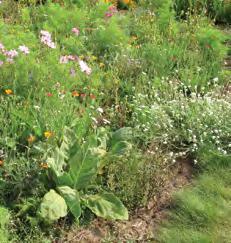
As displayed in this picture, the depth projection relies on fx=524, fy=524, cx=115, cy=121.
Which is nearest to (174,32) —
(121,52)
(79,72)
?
(121,52)

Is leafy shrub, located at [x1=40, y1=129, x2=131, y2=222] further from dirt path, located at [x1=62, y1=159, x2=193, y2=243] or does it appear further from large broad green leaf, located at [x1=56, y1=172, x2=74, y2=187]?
dirt path, located at [x1=62, y1=159, x2=193, y2=243]

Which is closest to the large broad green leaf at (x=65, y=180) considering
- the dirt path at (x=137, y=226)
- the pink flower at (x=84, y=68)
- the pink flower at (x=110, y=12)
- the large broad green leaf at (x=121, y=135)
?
the dirt path at (x=137, y=226)

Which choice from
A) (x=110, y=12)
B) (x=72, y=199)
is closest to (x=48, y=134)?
(x=72, y=199)

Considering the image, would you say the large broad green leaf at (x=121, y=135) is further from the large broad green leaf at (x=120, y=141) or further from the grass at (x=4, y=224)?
the grass at (x=4, y=224)

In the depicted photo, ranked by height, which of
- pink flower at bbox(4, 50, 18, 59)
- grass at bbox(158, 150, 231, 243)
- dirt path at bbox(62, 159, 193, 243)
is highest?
pink flower at bbox(4, 50, 18, 59)

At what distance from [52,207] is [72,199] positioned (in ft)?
0.58

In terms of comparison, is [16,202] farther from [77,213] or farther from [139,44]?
[139,44]

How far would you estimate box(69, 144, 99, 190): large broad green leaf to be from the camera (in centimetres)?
395

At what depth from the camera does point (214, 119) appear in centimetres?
478

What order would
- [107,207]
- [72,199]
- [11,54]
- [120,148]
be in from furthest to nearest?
[11,54]
[120,148]
[107,207]
[72,199]

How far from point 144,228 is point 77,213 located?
1.87 feet

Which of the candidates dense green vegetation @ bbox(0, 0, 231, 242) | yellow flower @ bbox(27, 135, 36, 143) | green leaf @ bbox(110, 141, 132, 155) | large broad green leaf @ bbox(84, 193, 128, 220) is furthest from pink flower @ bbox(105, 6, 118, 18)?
large broad green leaf @ bbox(84, 193, 128, 220)

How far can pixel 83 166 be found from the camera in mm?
3955

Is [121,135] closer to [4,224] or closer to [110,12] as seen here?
[4,224]
